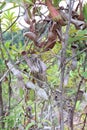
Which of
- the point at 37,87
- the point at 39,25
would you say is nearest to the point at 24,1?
the point at 39,25

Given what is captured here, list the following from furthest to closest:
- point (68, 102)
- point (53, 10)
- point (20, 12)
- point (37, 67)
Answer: point (68, 102)
point (20, 12)
point (37, 67)
point (53, 10)

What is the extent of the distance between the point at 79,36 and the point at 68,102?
46 centimetres

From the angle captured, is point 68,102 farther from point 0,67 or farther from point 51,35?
point 51,35

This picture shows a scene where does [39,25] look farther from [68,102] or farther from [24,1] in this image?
[68,102]

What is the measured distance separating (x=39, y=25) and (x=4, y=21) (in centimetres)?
38

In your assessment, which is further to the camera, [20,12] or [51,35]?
[20,12]

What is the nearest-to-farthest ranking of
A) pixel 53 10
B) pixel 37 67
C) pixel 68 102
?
pixel 53 10 → pixel 37 67 → pixel 68 102

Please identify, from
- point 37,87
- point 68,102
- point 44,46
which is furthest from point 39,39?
point 68,102

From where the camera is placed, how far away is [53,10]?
28.6 inches

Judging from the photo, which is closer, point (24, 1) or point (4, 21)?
point (24, 1)

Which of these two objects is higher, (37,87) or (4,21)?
(4,21)

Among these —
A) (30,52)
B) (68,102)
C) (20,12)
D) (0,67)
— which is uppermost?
(20,12)

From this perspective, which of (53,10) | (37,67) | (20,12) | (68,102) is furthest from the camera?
(68,102)

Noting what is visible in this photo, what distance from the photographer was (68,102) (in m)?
1.17
